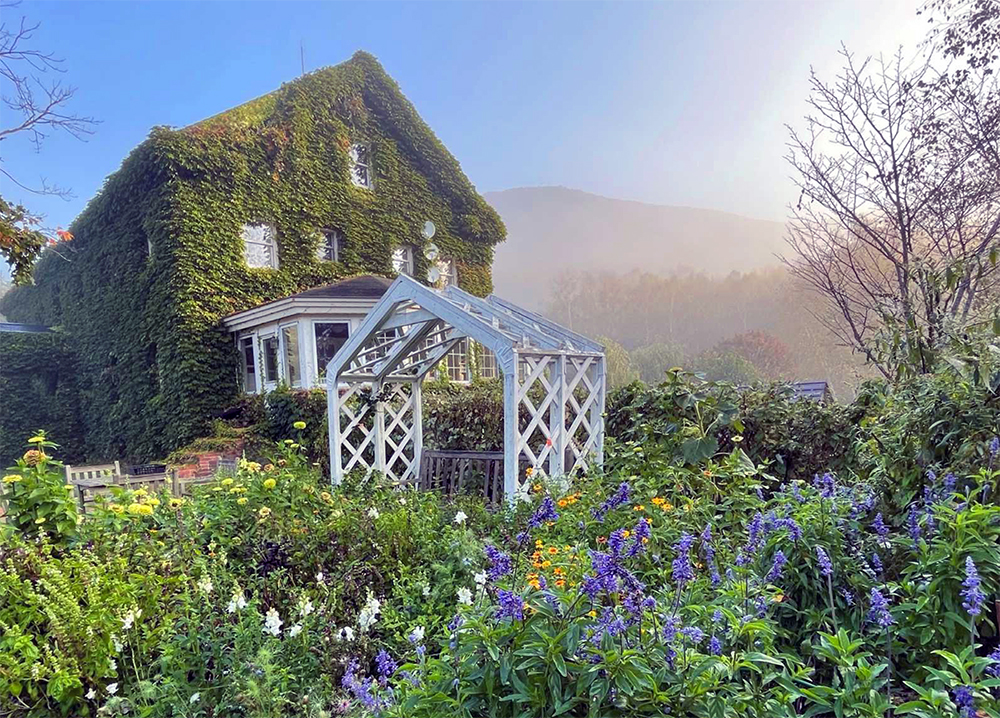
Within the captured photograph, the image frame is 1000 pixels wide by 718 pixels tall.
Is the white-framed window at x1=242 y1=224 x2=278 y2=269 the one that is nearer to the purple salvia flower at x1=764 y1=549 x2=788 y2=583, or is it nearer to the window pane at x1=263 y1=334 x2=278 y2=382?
the window pane at x1=263 y1=334 x2=278 y2=382

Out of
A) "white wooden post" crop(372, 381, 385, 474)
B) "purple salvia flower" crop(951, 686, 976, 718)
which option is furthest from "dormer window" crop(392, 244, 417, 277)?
"purple salvia flower" crop(951, 686, 976, 718)

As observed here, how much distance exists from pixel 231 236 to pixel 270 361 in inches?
111

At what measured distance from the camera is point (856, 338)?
20.2 ft

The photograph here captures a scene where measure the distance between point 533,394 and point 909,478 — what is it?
208 inches

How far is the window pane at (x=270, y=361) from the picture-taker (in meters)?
11.5

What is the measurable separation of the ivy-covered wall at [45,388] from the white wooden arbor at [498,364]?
12.2 meters

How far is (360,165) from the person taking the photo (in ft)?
47.2

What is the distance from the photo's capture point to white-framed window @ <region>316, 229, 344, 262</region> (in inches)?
529

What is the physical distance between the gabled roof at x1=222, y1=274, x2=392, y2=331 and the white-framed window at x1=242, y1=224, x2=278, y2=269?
1277 mm

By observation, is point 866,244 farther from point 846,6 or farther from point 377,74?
point 377,74

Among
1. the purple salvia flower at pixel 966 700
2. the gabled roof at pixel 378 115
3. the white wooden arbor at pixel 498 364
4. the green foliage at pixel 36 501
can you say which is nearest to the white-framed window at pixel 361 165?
the gabled roof at pixel 378 115

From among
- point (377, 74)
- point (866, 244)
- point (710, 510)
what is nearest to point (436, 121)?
point (377, 74)

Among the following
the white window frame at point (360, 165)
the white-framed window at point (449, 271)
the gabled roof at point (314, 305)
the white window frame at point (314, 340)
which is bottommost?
the white window frame at point (314, 340)

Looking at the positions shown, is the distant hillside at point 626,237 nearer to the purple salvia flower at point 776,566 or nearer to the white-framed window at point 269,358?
the white-framed window at point 269,358
